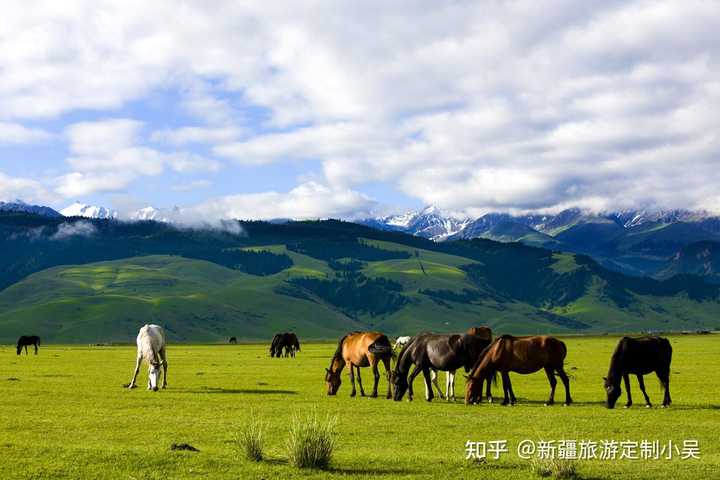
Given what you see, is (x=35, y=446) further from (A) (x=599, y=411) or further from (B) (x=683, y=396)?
(B) (x=683, y=396)

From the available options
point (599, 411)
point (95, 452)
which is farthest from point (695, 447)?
point (95, 452)

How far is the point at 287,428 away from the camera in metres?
23.8

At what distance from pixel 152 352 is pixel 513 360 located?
17591mm

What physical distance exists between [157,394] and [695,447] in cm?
2305

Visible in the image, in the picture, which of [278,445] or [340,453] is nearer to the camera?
[340,453]

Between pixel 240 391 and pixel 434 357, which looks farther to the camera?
pixel 240 391

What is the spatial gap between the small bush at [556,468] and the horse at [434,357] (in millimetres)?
15427

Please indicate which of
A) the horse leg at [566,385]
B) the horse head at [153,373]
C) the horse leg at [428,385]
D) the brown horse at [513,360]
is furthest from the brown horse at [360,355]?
the horse head at [153,373]

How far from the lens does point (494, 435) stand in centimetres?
2277

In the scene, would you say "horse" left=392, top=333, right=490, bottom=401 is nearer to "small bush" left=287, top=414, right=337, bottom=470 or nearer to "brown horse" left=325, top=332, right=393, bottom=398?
"brown horse" left=325, top=332, right=393, bottom=398

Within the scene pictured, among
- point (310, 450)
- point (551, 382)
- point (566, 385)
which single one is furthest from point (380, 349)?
point (310, 450)

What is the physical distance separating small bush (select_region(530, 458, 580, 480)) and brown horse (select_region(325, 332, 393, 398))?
1694cm

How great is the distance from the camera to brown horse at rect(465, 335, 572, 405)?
3105 cm

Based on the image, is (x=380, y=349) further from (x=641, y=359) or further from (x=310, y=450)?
(x=310, y=450)
